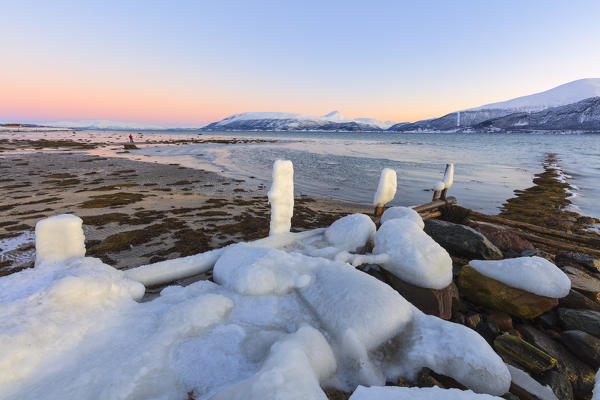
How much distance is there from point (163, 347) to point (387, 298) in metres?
2.55

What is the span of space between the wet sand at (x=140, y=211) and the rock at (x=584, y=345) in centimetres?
699

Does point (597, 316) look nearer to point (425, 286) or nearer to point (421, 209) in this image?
point (425, 286)

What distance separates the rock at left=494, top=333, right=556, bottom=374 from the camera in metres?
3.30

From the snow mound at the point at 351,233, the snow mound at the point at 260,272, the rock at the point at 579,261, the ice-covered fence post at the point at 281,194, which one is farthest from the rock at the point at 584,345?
the ice-covered fence post at the point at 281,194

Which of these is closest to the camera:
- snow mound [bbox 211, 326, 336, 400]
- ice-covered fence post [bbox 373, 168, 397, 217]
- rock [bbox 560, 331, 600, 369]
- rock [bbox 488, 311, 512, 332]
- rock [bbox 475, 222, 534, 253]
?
snow mound [bbox 211, 326, 336, 400]

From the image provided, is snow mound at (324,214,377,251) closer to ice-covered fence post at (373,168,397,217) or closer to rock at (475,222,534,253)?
ice-covered fence post at (373,168,397,217)

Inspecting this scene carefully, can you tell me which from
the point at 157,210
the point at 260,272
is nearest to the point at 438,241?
the point at 260,272

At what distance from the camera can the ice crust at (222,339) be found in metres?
2.17

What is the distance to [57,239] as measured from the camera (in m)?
3.48

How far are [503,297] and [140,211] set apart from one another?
1169cm

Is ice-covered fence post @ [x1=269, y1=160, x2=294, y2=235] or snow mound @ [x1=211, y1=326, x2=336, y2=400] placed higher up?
ice-covered fence post @ [x1=269, y1=160, x2=294, y2=235]

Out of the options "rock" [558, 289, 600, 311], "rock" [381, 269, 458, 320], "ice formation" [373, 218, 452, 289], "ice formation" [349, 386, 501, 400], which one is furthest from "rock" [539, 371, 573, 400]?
"ice formation" [349, 386, 501, 400]

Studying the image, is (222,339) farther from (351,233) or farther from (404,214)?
(404,214)

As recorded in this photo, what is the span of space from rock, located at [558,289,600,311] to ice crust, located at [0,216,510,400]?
323 centimetres
